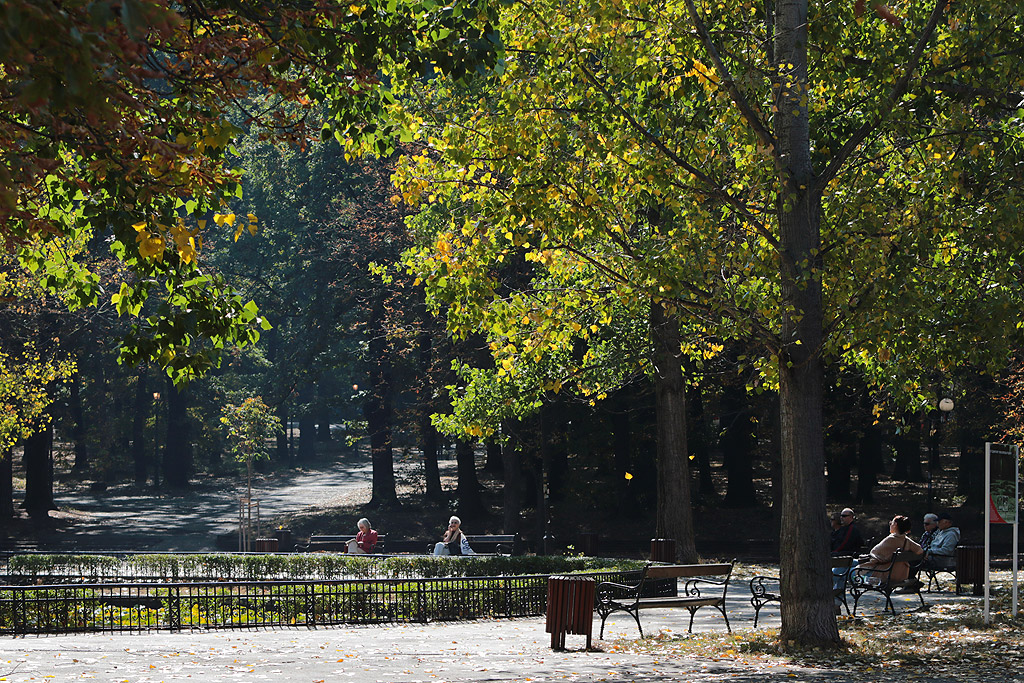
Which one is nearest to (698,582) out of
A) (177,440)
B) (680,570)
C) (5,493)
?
(680,570)

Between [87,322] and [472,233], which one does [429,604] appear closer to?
[472,233]

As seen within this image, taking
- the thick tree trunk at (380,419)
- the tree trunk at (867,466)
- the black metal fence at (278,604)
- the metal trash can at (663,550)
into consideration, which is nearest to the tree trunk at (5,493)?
the thick tree trunk at (380,419)

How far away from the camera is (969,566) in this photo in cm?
1808

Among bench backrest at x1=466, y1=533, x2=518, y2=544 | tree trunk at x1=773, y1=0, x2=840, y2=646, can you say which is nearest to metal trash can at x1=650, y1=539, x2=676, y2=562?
bench backrest at x1=466, y1=533, x2=518, y2=544

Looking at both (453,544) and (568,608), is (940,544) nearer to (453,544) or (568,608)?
(453,544)

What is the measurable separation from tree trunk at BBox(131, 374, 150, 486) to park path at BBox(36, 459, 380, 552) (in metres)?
1.45

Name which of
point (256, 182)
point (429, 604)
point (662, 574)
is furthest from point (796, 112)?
point (256, 182)

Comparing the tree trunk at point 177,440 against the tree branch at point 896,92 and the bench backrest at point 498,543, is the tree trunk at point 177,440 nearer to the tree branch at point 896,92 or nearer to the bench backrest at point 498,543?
the bench backrest at point 498,543

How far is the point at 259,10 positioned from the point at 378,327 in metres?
35.7

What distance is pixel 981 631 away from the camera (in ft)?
41.8

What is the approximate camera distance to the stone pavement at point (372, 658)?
9.96 metres

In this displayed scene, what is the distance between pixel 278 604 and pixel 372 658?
15.3 ft

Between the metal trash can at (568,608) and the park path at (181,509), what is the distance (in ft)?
90.6

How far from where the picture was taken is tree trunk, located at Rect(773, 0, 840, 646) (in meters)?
11.6
